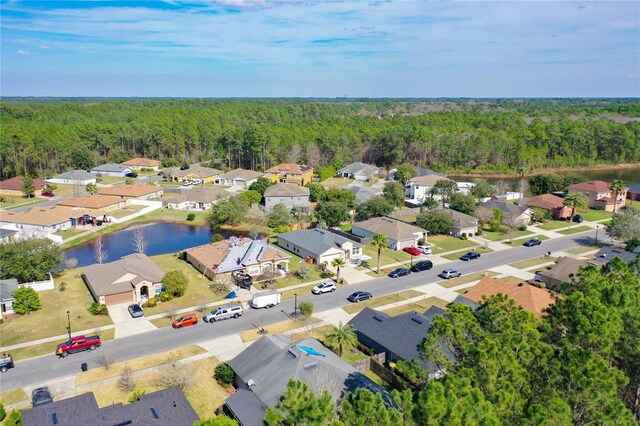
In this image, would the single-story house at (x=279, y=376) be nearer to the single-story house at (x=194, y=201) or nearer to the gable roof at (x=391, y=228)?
the gable roof at (x=391, y=228)

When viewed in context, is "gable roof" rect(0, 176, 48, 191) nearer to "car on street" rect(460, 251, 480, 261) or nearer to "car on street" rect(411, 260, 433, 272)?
"car on street" rect(411, 260, 433, 272)

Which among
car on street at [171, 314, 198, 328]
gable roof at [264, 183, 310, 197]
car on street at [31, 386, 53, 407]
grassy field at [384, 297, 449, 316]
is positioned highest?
gable roof at [264, 183, 310, 197]

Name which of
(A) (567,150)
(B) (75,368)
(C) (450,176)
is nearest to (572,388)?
(B) (75,368)

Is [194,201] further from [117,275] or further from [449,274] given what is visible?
[449,274]

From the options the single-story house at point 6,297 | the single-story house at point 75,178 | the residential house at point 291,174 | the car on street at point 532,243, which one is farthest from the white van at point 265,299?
the single-story house at point 75,178

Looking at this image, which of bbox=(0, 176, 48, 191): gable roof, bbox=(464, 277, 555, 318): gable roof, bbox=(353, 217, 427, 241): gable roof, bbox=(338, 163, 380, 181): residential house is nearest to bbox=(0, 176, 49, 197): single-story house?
bbox=(0, 176, 48, 191): gable roof

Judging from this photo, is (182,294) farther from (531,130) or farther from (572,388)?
(531,130)
